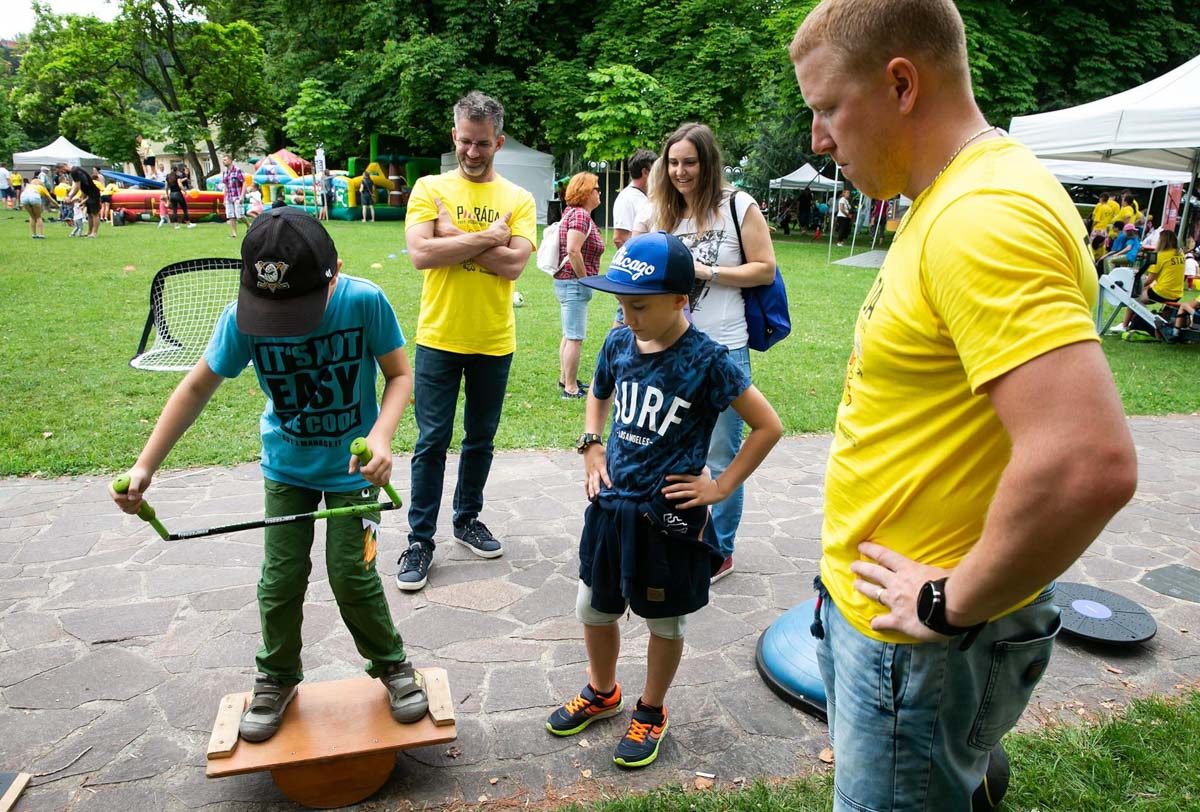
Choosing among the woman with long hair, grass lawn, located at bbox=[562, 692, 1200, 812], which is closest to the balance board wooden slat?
grass lawn, located at bbox=[562, 692, 1200, 812]

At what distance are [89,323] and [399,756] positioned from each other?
9785 millimetres

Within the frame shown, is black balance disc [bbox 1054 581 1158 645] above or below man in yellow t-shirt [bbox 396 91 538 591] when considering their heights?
below

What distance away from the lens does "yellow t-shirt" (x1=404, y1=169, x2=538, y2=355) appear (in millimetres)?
4160

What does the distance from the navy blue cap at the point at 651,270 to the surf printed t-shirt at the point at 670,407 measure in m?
0.24

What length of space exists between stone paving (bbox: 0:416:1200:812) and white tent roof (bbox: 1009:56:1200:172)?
5.03m

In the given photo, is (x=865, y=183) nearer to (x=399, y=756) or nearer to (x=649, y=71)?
(x=399, y=756)

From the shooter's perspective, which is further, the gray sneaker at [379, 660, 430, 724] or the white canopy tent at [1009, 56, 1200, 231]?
the white canopy tent at [1009, 56, 1200, 231]

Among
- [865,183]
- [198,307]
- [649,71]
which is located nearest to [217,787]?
[198,307]

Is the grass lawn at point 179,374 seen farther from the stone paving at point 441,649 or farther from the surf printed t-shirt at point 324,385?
the surf printed t-shirt at point 324,385

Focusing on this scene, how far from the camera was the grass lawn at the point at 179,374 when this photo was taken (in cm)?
629

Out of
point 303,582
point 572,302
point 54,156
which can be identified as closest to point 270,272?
point 303,582

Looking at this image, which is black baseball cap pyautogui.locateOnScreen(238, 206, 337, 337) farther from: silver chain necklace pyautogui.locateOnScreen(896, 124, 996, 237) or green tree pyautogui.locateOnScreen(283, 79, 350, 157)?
green tree pyautogui.locateOnScreen(283, 79, 350, 157)

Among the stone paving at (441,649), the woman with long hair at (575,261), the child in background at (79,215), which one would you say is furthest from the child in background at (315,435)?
the child in background at (79,215)

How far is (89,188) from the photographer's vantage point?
21500mm
